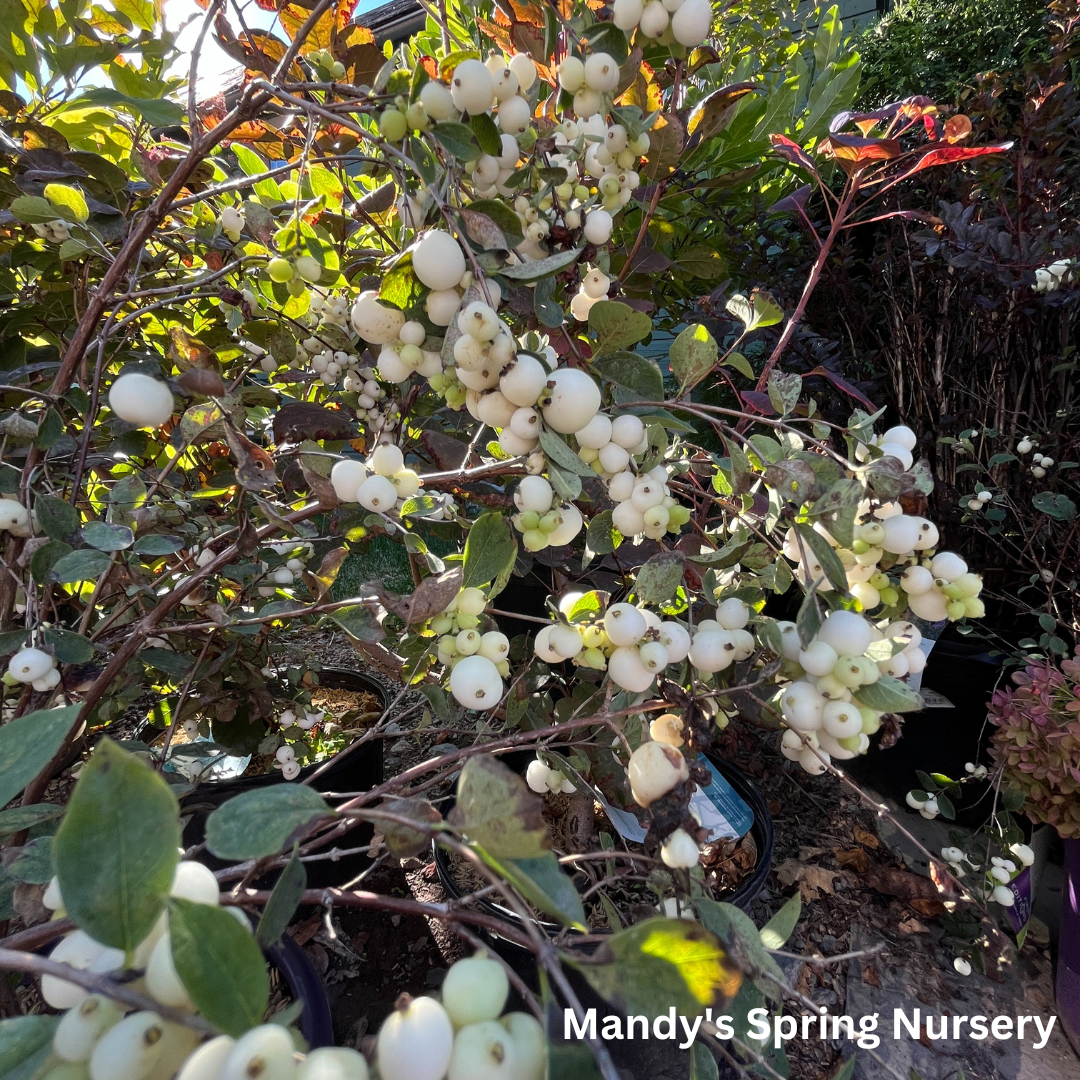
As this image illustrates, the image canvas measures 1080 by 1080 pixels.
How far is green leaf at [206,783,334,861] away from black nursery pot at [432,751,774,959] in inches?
12.4

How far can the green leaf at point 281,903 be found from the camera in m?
0.30

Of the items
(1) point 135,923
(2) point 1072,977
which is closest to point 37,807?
(1) point 135,923

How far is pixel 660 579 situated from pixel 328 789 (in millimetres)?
712

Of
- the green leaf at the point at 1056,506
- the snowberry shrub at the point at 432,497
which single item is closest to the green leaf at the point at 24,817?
the snowberry shrub at the point at 432,497

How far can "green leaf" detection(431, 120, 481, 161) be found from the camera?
1.36 ft

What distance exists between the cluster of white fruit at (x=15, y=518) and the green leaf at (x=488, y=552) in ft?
1.34

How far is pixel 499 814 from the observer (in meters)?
0.28

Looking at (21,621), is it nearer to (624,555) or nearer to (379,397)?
(379,397)

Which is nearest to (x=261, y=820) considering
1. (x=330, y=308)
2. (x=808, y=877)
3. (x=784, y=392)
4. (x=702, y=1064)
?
(x=702, y=1064)

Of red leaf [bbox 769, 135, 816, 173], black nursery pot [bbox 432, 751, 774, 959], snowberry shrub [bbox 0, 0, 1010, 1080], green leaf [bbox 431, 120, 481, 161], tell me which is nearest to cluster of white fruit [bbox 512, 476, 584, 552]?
snowberry shrub [bbox 0, 0, 1010, 1080]

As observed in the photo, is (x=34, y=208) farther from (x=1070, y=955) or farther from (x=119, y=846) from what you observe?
(x=1070, y=955)

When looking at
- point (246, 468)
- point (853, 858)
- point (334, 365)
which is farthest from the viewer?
point (853, 858)

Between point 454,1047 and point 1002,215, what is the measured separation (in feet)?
5.42

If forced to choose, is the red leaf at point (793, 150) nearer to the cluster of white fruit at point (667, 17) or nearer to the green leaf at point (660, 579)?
the cluster of white fruit at point (667, 17)
